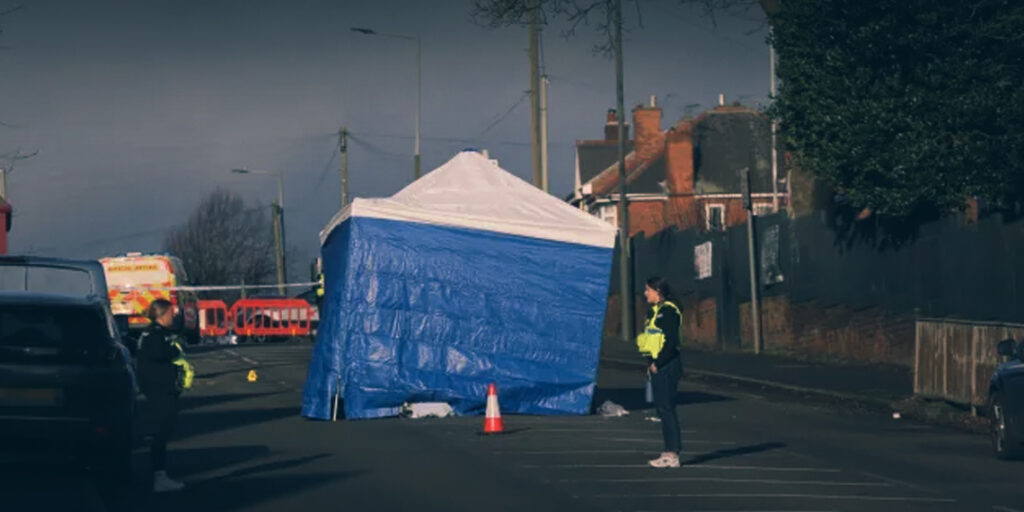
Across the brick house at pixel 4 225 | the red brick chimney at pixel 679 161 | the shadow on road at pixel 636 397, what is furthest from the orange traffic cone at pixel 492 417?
the red brick chimney at pixel 679 161

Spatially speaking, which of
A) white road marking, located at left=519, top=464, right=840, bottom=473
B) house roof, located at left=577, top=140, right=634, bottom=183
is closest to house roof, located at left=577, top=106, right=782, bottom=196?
house roof, located at left=577, top=140, right=634, bottom=183

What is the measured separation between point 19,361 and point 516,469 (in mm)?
4258

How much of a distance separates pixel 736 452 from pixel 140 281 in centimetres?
3151

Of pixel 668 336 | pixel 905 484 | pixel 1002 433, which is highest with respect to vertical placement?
pixel 668 336

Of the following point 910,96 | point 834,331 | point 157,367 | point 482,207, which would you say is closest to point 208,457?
point 157,367

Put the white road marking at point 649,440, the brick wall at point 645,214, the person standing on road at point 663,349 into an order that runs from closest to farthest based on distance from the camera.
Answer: the person standing on road at point 663,349 → the white road marking at point 649,440 → the brick wall at point 645,214

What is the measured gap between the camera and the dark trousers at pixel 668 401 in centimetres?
1541

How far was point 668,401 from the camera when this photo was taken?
15.7m

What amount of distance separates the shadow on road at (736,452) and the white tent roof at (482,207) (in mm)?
4666

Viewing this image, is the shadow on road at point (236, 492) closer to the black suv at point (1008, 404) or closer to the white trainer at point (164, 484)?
the white trainer at point (164, 484)

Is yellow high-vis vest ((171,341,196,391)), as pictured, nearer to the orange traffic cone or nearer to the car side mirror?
the orange traffic cone

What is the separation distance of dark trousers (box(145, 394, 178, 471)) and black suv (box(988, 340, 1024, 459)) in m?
7.31

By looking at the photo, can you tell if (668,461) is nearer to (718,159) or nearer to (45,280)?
(45,280)

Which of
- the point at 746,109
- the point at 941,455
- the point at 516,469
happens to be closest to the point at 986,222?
the point at 941,455
